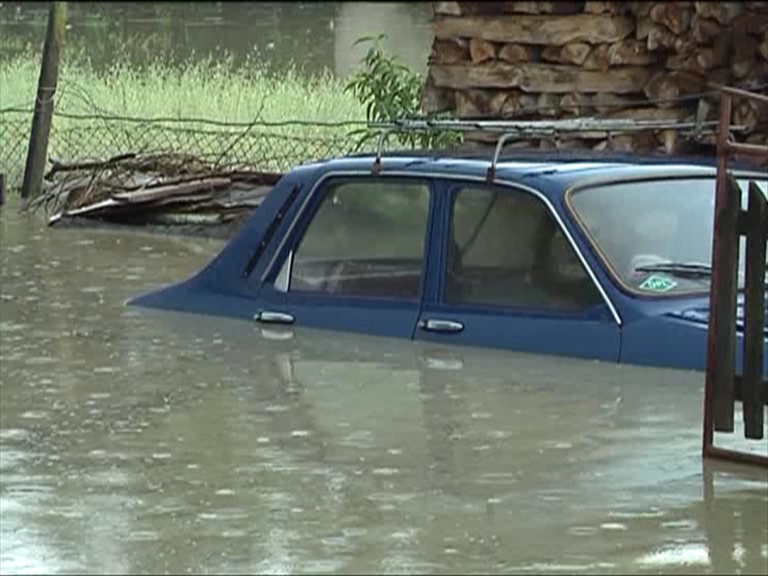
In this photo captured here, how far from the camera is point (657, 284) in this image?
8250 millimetres

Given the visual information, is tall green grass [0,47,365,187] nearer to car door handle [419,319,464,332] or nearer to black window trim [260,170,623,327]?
black window trim [260,170,623,327]

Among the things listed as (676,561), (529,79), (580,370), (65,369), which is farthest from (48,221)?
(676,561)

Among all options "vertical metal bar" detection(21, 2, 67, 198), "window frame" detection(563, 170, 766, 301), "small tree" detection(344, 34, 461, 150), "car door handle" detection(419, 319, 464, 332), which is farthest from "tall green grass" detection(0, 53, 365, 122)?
"window frame" detection(563, 170, 766, 301)

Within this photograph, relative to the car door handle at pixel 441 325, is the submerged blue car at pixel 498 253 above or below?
above

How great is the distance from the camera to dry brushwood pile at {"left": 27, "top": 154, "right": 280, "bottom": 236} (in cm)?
1491

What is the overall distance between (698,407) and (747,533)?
1.64 metres

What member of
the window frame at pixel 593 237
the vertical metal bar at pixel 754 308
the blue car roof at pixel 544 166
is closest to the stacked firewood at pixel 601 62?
the blue car roof at pixel 544 166

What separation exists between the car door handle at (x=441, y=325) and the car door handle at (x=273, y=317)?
0.78 m

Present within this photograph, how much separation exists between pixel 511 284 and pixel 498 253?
141 millimetres

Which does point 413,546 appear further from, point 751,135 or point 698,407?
point 751,135

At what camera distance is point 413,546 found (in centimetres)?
595

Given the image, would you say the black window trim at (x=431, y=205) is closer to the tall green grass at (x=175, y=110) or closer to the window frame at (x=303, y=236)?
the window frame at (x=303, y=236)

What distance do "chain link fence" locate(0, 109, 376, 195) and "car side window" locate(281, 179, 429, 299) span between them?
5.73 m

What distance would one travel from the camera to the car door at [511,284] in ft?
27.2
